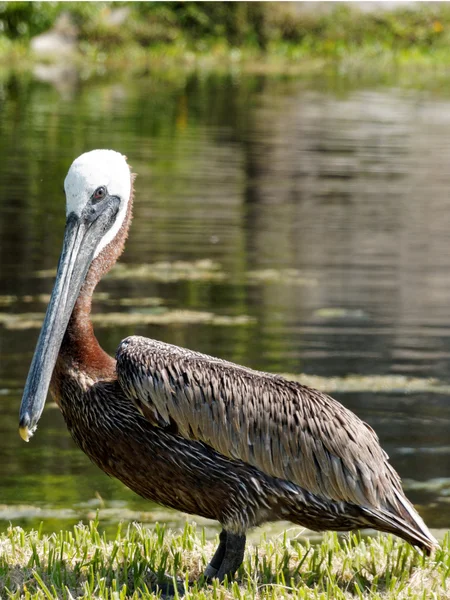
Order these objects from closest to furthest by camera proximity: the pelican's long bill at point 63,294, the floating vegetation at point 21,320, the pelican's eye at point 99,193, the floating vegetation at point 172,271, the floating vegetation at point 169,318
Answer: the pelican's long bill at point 63,294, the pelican's eye at point 99,193, the floating vegetation at point 21,320, the floating vegetation at point 169,318, the floating vegetation at point 172,271

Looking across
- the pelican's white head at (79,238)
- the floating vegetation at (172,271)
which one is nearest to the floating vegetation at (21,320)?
the floating vegetation at (172,271)

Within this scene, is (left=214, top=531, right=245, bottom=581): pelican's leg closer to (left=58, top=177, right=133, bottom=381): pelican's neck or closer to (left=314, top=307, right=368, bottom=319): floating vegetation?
(left=58, top=177, right=133, bottom=381): pelican's neck

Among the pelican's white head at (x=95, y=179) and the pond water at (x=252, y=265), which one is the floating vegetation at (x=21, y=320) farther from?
the pelican's white head at (x=95, y=179)

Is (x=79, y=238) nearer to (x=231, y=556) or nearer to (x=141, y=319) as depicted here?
(x=231, y=556)

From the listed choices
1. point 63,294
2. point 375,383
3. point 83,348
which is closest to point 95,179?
point 63,294

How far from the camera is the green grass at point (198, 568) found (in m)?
3.73

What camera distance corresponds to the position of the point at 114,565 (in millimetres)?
3963

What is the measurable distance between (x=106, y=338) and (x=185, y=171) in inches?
319

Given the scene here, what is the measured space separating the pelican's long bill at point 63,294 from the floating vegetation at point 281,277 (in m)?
5.45

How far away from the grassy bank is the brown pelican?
102ft

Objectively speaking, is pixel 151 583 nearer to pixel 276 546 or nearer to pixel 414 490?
pixel 276 546

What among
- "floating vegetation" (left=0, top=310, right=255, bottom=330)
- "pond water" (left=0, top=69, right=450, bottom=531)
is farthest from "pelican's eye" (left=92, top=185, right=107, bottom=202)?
"floating vegetation" (left=0, top=310, right=255, bottom=330)

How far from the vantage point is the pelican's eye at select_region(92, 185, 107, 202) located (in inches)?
156

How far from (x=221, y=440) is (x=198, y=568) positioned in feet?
2.02
